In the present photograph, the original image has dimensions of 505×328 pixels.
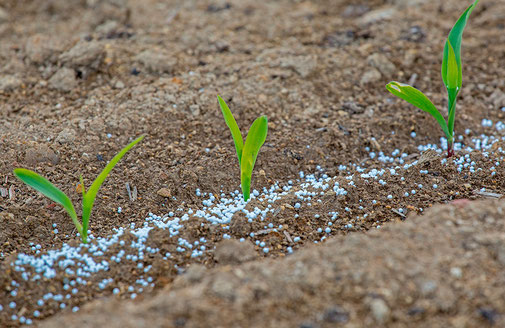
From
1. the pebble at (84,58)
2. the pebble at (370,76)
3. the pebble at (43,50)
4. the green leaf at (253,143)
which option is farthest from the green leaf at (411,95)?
the pebble at (43,50)

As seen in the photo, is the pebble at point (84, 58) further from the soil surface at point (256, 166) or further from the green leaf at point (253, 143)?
the green leaf at point (253, 143)

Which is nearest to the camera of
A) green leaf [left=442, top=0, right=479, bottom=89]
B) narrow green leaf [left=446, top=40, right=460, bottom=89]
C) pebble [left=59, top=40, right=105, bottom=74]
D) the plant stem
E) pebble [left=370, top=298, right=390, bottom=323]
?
pebble [left=370, top=298, right=390, bottom=323]

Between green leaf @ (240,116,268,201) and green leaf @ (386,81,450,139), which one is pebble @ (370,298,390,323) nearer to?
green leaf @ (240,116,268,201)

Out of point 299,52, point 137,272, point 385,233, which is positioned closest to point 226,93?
point 299,52

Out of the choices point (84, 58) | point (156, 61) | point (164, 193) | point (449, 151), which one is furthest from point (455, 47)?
point (84, 58)

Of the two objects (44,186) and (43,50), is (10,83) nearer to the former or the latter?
(43,50)

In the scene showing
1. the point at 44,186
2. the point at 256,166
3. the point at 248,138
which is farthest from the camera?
the point at 256,166

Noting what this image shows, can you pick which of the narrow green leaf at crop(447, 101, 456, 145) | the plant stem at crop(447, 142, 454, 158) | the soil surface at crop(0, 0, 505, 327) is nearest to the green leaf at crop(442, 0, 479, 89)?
the narrow green leaf at crop(447, 101, 456, 145)

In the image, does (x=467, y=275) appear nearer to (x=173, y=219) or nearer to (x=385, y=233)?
(x=385, y=233)
